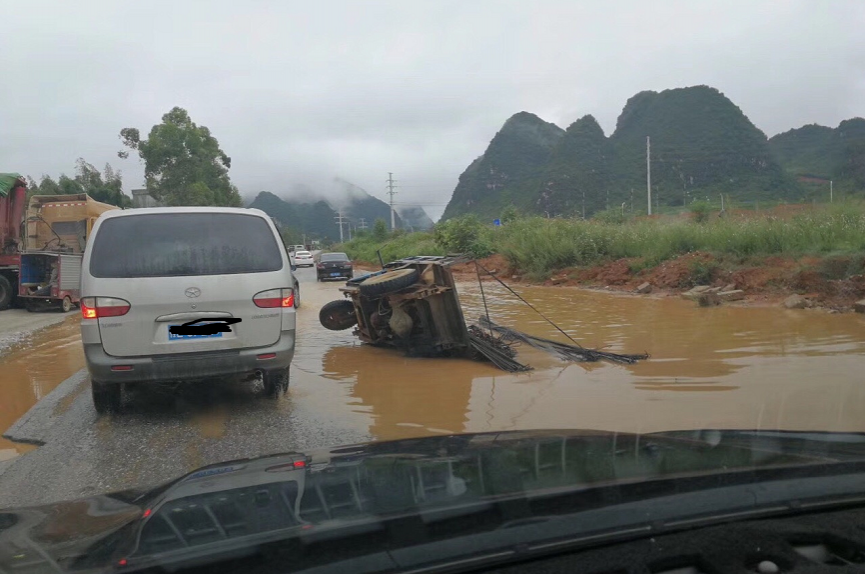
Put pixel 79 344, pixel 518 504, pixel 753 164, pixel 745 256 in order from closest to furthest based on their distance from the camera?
pixel 518 504 → pixel 79 344 → pixel 745 256 → pixel 753 164

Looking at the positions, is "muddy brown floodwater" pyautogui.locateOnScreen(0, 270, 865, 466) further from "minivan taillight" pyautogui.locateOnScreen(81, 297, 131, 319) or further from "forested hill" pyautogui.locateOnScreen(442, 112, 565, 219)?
"forested hill" pyautogui.locateOnScreen(442, 112, 565, 219)

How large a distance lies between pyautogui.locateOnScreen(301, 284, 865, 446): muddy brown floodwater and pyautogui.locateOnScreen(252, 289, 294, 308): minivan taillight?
1343 mm

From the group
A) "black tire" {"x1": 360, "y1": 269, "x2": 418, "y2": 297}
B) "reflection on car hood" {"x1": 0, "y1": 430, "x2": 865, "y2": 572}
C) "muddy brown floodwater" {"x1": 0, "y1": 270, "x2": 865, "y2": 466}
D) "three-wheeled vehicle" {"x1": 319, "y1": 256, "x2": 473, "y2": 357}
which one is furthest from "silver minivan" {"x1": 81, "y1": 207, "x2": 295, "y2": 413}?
"reflection on car hood" {"x1": 0, "y1": 430, "x2": 865, "y2": 572}

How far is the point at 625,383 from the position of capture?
7.58 m

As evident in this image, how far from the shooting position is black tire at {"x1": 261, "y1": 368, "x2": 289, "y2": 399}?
21.8 feet

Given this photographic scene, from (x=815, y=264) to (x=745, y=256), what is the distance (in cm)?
272

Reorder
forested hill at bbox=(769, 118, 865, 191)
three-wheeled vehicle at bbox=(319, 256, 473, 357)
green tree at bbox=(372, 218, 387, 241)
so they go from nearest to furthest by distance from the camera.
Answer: three-wheeled vehicle at bbox=(319, 256, 473, 357)
forested hill at bbox=(769, 118, 865, 191)
green tree at bbox=(372, 218, 387, 241)

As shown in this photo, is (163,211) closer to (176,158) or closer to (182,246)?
(182,246)

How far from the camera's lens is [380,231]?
64.2m

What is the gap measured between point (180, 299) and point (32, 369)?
16.9ft

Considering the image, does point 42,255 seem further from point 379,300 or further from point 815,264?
point 815,264

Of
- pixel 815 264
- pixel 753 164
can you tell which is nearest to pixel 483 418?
pixel 815 264

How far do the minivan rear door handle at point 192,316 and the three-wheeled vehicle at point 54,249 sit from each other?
45.6ft

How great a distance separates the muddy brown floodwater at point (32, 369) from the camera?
23.0ft
